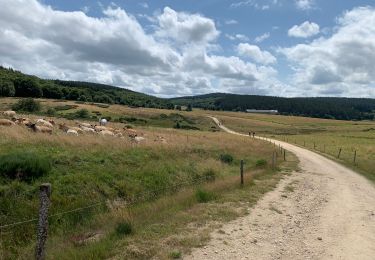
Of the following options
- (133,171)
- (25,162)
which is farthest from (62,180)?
(133,171)

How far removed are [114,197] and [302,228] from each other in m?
7.13

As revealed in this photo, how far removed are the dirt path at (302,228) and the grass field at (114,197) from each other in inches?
24.5

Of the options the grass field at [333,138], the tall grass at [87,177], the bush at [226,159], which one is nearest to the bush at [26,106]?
the grass field at [333,138]

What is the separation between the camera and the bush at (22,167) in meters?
14.5

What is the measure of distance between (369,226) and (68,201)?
375 inches

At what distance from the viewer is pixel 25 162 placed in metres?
14.6

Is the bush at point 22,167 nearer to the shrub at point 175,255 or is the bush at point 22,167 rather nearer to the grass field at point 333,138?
the shrub at point 175,255

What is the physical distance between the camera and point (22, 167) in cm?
1457

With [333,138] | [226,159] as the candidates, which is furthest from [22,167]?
[333,138]

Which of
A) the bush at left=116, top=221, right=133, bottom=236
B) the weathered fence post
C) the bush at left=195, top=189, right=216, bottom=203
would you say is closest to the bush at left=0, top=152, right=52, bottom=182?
the bush at left=195, top=189, right=216, bottom=203

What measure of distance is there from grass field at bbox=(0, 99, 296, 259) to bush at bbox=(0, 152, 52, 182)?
68mm

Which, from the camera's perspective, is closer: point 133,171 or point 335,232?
point 335,232

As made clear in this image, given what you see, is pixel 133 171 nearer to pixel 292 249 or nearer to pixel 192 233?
pixel 192 233

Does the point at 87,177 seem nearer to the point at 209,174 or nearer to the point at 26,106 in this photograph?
the point at 209,174
